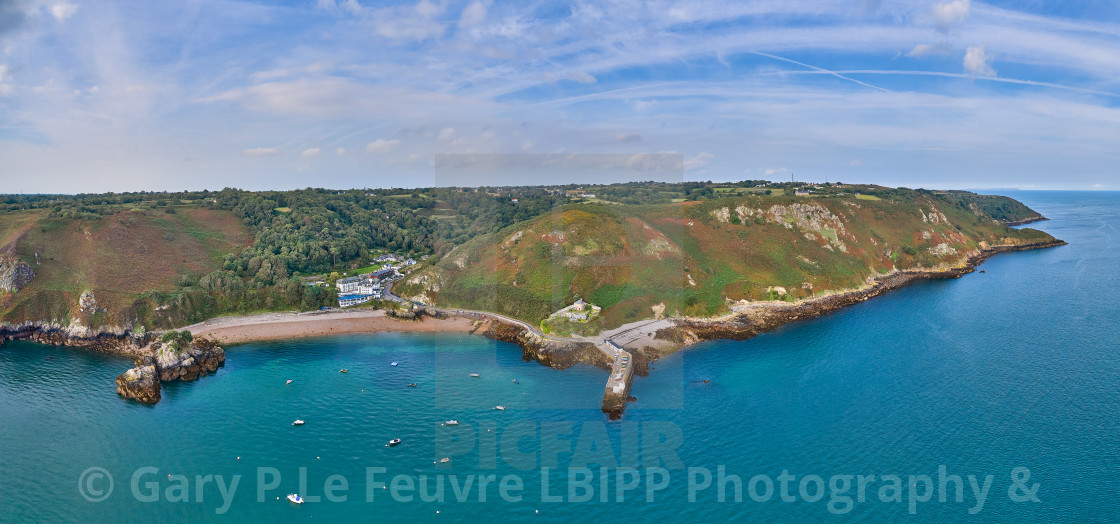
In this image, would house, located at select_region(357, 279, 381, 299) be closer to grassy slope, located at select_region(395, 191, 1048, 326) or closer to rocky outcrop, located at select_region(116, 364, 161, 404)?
grassy slope, located at select_region(395, 191, 1048, 326)

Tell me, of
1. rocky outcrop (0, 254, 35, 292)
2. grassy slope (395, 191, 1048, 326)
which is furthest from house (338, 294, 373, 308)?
rocky outcrop (0, 254, 35, 292)

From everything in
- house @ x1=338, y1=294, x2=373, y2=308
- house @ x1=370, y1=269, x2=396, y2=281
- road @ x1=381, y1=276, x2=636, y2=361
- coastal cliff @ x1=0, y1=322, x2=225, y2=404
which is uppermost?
house @ x1=370, y1=269, x2=396, y2=281

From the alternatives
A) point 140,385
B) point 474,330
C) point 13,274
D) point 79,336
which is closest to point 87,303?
point 79,336

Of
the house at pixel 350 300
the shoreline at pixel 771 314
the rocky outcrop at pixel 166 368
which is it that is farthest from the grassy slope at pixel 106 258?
the shoreline at pixel 771 314

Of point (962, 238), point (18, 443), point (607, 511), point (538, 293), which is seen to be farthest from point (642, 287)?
point (962, 238)

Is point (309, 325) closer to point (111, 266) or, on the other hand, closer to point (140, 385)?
point (140, 385)
